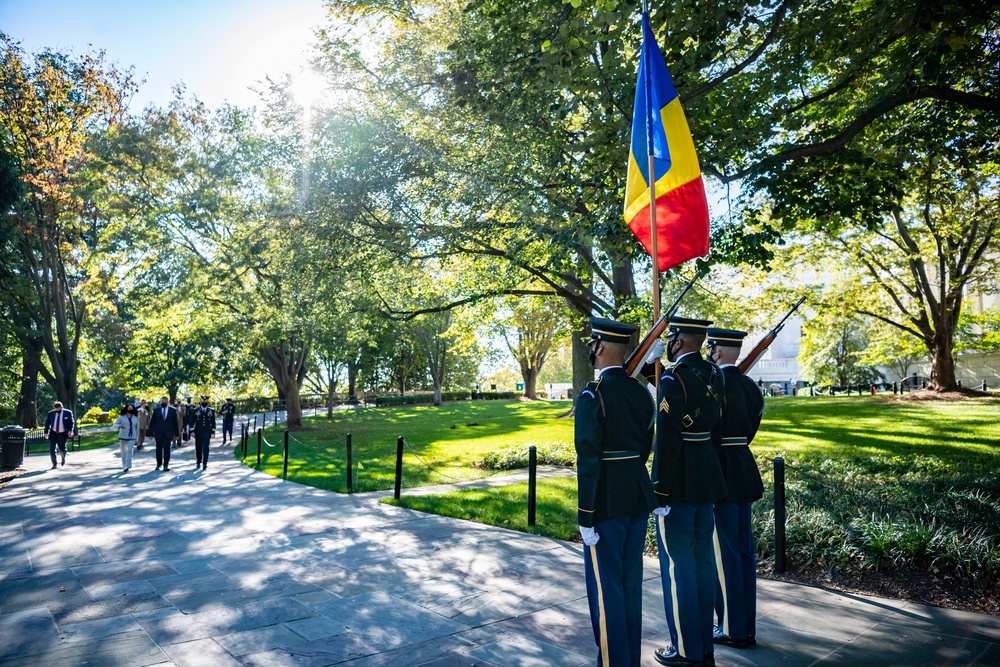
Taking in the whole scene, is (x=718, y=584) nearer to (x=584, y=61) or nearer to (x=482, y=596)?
(x=482, y=596)

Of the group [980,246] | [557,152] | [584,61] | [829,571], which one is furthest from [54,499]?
[980,246]

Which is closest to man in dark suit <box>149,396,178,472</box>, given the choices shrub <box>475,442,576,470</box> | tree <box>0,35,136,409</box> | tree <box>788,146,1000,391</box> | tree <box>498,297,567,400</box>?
tree <box>0,35,136,409</box>

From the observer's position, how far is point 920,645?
4820 mm

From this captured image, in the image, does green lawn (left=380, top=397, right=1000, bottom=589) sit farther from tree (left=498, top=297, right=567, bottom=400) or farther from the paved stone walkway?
tree (left=498, top=297, right=567, bottom=400)

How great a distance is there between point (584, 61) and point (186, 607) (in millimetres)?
8555

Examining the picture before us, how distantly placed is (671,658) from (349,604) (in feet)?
9.66

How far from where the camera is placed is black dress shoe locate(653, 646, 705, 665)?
4531mm

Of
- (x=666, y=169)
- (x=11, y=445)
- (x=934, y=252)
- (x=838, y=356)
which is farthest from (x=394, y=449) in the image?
(x=838, y=356)

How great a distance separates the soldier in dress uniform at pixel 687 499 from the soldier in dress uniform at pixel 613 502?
341mm

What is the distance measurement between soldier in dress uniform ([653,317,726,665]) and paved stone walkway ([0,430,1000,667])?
0.39 m

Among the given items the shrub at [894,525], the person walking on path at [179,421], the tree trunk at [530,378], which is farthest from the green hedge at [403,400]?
the shrub at [894,525]

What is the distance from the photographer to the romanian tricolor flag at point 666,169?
6461 mm

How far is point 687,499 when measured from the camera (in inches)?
185

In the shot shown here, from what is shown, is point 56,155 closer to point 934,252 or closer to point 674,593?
point 674,593
